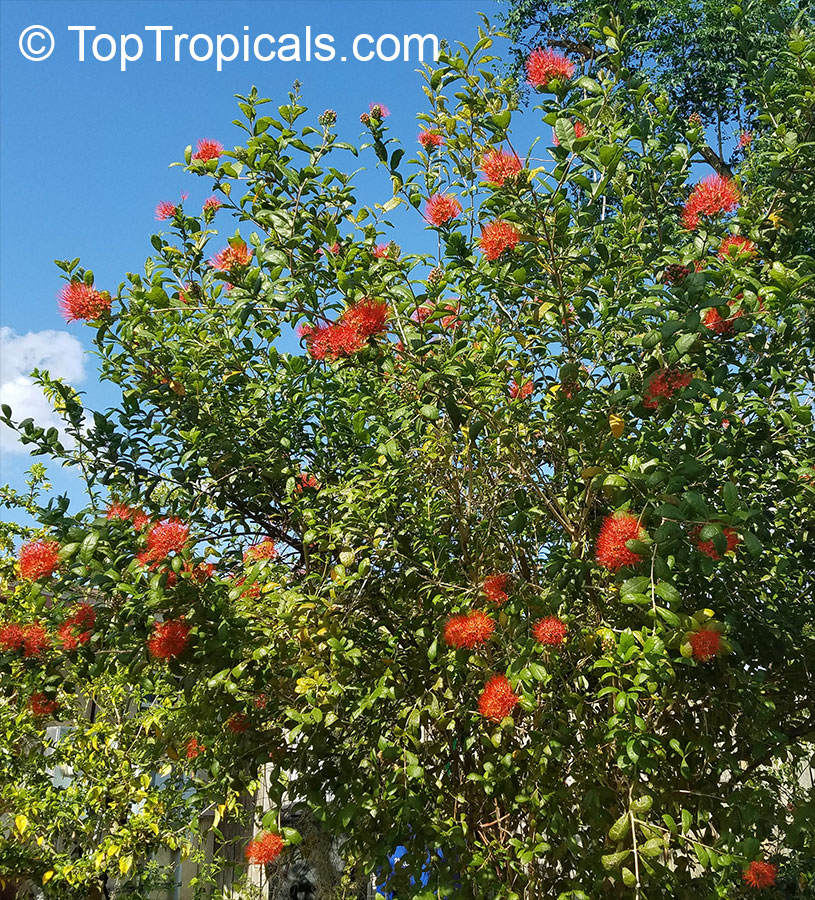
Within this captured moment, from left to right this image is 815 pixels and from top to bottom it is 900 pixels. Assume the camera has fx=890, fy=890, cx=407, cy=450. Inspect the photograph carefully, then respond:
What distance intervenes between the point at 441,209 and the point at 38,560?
6.85 feet

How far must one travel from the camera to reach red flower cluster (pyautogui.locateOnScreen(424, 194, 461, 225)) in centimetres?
351

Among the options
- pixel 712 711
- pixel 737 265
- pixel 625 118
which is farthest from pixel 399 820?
pixel 625 118

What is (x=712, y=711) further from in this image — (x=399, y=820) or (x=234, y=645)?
(x=234, y=645)

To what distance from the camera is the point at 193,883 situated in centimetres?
394

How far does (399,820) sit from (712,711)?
4.35ft

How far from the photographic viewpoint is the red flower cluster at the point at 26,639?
3.62 meters

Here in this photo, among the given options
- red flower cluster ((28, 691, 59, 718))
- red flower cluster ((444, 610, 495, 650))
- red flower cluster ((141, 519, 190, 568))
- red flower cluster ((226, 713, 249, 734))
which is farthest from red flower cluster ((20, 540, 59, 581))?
red flower cluster ((444, 610, 495, 650))

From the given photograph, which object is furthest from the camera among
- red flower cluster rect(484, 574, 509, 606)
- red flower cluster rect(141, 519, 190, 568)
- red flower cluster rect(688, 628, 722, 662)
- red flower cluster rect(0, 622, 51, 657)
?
red flower cluster rect(0, 622, 51, 657)

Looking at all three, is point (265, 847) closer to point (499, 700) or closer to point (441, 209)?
point (499, 700)

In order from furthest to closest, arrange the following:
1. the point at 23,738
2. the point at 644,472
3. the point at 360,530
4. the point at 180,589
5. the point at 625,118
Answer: the point at 23,738
the point at 625,118
the point at 360,530
the point at 180,589
the point at 644,472

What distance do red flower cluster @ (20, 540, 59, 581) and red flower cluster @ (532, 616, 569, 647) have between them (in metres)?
1.85

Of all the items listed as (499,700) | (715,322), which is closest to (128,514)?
(499,700)

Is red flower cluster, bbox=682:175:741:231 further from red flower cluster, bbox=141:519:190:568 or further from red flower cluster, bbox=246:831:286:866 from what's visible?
red flower cluster, bbox=246:831:286:866

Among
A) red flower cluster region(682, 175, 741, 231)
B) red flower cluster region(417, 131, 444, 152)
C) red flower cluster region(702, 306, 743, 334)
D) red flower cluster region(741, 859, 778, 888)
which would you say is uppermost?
red flower cluster region(417, 131, 444, 152)
